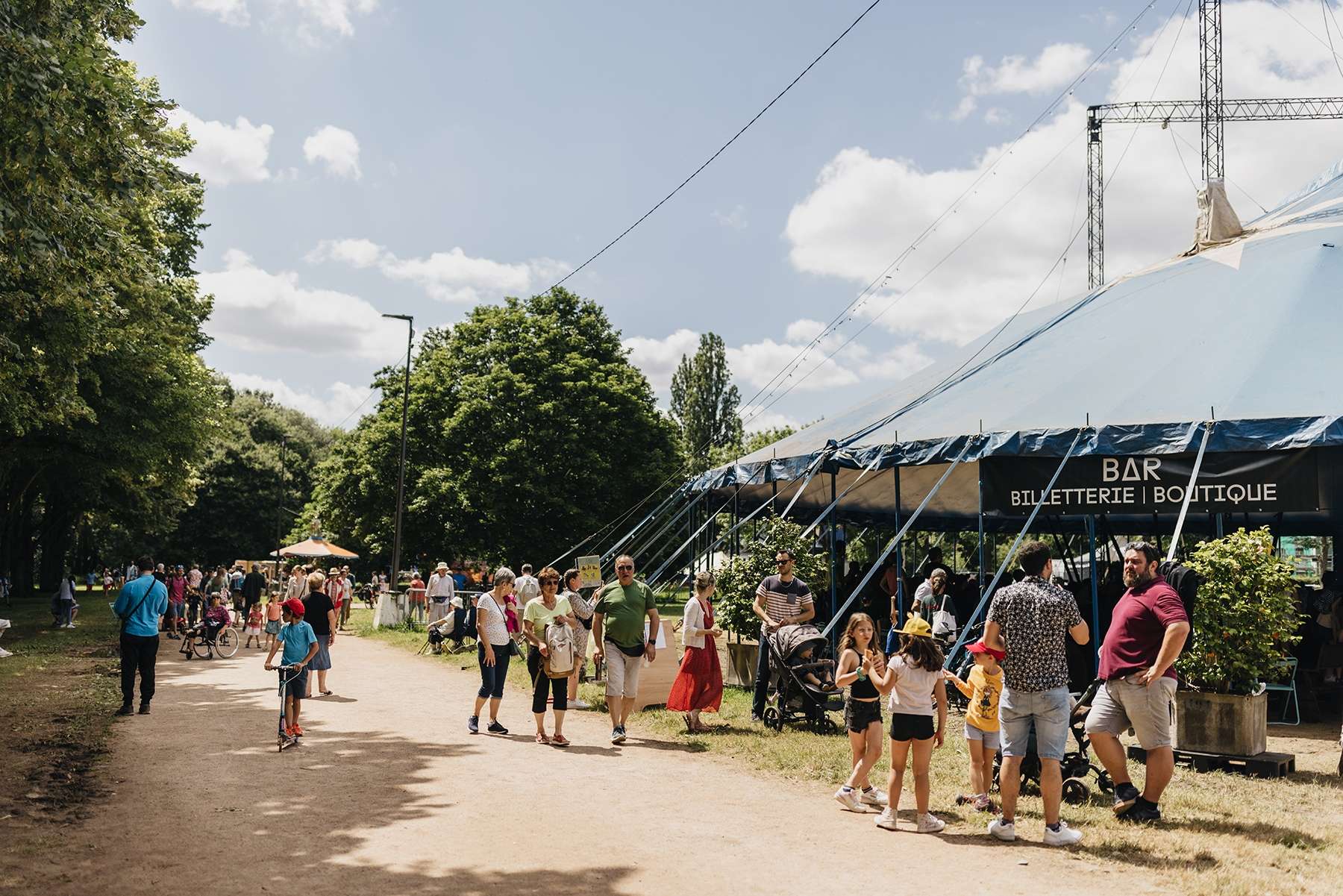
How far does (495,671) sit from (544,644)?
793 millimetres

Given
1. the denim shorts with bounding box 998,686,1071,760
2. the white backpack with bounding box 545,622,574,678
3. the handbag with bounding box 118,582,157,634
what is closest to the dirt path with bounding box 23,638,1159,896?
the denim shorts with bounding box 998,686,1071,760

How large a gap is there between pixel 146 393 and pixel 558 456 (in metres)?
14.7

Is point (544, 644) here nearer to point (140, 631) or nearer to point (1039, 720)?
point (140, 631)

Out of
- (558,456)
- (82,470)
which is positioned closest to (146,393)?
(82,470)

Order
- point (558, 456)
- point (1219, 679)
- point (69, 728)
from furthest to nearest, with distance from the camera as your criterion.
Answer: point (558, 456) → point (69, 728) → point (1219, 679)

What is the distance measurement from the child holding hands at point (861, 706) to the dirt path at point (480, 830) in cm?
24

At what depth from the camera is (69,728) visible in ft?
36.6

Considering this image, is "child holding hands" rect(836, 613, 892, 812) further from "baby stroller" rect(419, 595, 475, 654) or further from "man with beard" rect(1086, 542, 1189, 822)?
"baby stroller" rect(419, 595, 475, 654)

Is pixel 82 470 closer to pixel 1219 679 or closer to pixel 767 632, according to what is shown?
pixel 767 632

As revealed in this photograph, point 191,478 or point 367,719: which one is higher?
point 191,478

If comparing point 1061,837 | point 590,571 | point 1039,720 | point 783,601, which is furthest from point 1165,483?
point 590,571

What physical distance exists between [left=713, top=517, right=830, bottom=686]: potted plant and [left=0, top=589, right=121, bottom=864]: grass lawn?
23.7 feet

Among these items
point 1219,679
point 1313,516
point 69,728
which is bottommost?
point 69,728

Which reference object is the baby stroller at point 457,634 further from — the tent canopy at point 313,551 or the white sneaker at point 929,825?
the tent canopy at point 313,551
